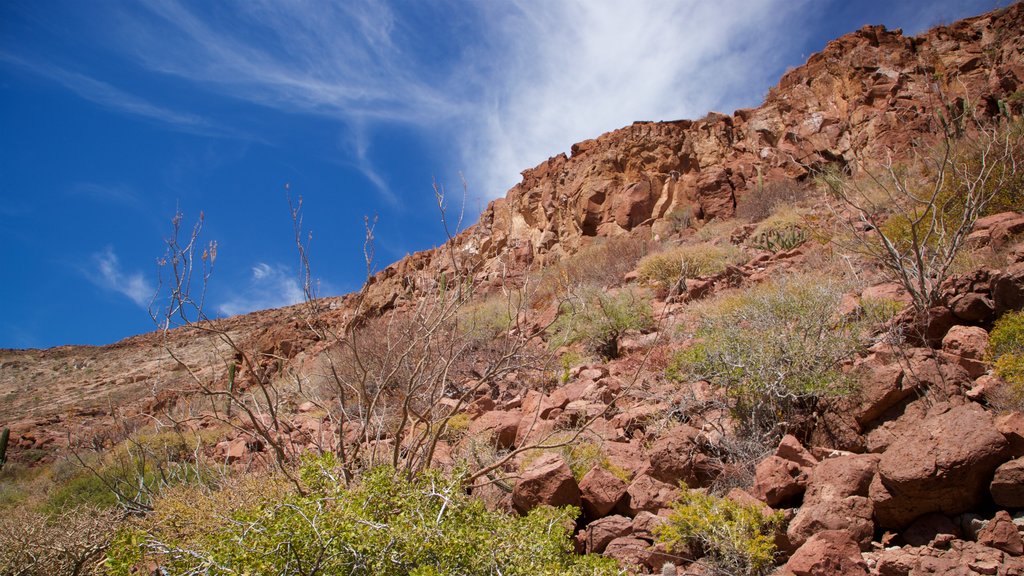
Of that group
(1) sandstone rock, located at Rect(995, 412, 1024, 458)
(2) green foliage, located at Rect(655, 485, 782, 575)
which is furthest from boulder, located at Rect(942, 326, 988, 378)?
(2) green foliage, located at Rect(655, 485, 782, 575)

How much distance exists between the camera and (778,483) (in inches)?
110

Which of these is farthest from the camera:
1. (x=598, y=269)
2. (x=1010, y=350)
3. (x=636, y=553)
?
(x=598, y=269)

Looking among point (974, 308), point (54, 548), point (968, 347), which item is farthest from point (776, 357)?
point (54, 548)

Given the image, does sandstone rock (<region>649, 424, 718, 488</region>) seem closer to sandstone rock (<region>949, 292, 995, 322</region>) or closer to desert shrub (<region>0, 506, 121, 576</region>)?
sandstone rock (<region>949, 292, 995, 322</region>)

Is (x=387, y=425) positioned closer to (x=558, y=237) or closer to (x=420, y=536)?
(x=420, y=536)

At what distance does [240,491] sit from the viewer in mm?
3314

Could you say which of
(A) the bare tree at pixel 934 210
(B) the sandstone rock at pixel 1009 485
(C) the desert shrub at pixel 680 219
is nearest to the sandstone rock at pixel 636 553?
(B) the sandstone rock at pixel 1009 485

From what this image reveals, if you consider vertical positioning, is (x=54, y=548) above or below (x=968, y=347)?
above

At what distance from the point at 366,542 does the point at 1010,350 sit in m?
3.91

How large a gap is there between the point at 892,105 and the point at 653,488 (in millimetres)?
17463

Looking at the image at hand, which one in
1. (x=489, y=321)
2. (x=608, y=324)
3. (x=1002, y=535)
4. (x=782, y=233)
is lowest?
(x=1002, y=535)

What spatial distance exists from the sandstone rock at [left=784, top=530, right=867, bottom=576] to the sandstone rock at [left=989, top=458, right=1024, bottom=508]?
657 millimetres

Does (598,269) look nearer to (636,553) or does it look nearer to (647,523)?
(647,523)

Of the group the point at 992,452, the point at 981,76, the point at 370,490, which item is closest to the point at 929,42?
the point at 981,76
